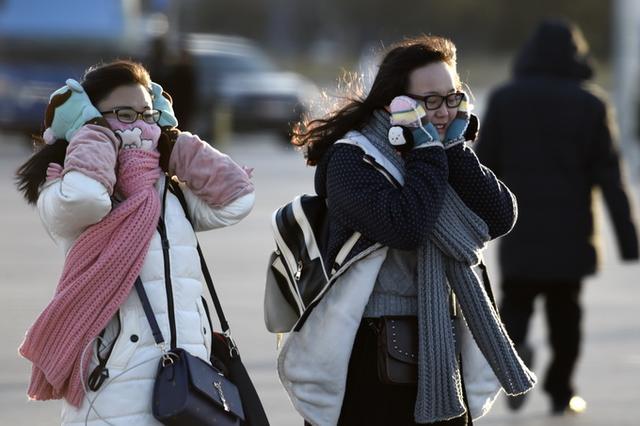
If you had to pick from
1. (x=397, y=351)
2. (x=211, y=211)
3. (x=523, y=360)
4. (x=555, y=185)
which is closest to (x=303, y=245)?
(x=211, y=211)

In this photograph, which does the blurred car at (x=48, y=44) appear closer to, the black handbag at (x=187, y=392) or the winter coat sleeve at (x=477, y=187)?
the winter coat sleeve at (x=477, y=187)

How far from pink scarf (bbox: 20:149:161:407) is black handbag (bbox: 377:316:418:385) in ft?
2.27

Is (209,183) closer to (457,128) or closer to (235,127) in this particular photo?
(457,128)

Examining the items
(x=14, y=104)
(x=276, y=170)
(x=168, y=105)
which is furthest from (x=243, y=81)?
(x=168, y=105)

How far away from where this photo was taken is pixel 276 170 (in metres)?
20.8

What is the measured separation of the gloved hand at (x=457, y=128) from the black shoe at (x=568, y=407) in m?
3.07

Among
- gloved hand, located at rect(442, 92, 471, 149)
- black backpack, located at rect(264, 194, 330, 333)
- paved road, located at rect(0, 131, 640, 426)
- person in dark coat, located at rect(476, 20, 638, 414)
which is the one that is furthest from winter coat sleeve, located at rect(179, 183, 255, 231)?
person in dark coat, located at rect(476, 20, 638, 414)

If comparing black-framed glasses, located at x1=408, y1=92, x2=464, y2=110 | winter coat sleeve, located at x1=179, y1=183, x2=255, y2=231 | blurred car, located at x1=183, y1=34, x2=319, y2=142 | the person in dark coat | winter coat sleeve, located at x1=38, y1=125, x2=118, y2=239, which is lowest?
blurred car, located at x1=183, y1=34, x2=319, y2=142

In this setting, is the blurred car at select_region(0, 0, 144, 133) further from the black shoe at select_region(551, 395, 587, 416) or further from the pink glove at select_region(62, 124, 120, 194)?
the pink glove at select_region(62, 124, 120, 194)

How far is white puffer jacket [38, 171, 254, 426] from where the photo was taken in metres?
4.03

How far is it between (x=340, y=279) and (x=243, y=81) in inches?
896

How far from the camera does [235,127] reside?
26781mm

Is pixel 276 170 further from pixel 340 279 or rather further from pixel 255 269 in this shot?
pixel 340 279

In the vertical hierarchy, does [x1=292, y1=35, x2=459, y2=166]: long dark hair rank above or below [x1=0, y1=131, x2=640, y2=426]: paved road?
above
